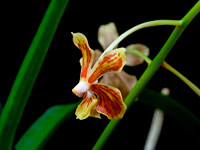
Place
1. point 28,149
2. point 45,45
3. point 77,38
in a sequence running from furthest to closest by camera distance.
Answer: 1. point 28,149
2. point 45,45
3. point 77,38

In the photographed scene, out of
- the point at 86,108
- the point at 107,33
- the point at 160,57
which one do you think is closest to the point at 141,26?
the point at 160,57

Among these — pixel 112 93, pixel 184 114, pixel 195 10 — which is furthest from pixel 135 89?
pixel 184 114

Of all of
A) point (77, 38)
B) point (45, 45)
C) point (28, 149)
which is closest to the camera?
point (77, 38)

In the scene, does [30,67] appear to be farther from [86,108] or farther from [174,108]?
[174,108]

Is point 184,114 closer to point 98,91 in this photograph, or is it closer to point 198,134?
point 198,134

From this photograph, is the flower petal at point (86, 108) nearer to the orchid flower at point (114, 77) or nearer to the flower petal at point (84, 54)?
the flower petal at point (84, 54)

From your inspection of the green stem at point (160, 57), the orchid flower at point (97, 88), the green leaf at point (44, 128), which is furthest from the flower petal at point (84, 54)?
the green leaf at point (44, 128)

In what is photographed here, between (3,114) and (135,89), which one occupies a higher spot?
(135,89)
